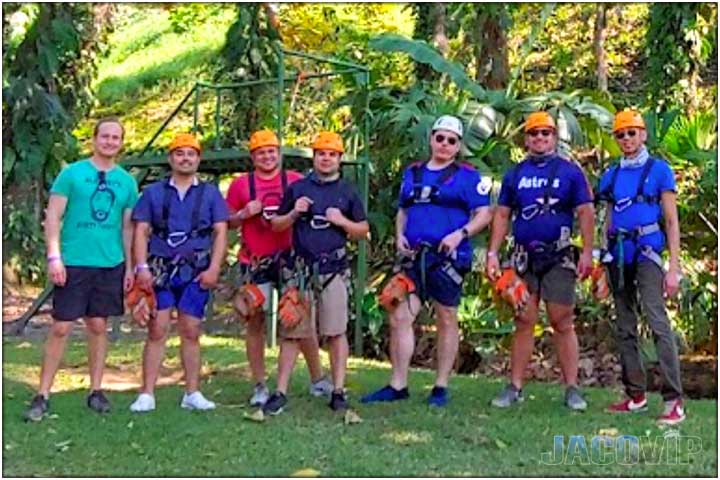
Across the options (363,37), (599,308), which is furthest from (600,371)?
(363,37)

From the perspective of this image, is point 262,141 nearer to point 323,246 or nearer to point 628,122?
point 323,246

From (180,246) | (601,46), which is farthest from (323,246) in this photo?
(601,46)

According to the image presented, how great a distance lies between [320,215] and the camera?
6.15 m

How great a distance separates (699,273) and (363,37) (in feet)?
38.1

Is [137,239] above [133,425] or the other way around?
above

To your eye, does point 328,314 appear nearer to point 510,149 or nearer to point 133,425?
point 133,425

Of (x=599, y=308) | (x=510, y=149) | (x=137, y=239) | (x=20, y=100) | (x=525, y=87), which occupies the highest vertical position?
(x=525, y=87)

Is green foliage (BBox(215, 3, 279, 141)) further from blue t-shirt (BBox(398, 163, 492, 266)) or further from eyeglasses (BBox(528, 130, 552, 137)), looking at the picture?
eyeglasses (BBox(528, 130, 552, 137))

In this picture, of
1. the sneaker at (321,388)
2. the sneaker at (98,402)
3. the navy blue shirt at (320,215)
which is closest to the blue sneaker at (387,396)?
the sneaker at (321,388)

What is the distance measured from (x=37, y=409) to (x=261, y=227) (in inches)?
69.6

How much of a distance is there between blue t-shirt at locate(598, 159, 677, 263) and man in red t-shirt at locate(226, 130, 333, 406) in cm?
201

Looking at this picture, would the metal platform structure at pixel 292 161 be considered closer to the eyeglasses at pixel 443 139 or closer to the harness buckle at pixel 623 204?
the eyeglasses at pixel 443 139

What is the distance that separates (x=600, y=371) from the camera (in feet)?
36.8

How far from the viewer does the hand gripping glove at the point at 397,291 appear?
6297 mm
